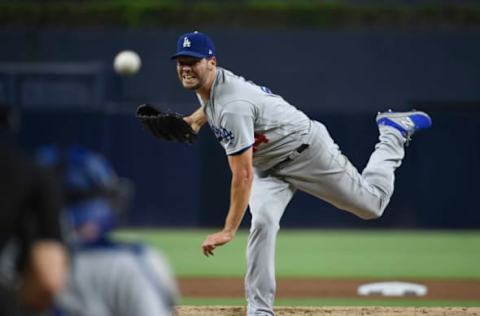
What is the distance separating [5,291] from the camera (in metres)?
3.13

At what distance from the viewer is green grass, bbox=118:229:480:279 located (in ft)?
36.6

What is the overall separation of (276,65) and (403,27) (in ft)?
8.46

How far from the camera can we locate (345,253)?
1305 cm

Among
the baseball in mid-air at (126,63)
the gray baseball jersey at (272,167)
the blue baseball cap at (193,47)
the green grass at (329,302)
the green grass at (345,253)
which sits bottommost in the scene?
the green grass at (329,302)

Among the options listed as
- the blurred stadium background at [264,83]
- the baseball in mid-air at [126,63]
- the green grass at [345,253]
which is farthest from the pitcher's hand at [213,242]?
the baseball in mid-air at [126,63]

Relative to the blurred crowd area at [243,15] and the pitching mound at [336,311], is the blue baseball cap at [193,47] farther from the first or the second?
the blurred crowd area at [243,15]

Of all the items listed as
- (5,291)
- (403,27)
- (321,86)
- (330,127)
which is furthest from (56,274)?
(403,27)

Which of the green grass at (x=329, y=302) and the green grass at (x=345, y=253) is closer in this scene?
the green grass at (x=329, y=302)

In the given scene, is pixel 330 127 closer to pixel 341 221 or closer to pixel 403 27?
pixel 341 221

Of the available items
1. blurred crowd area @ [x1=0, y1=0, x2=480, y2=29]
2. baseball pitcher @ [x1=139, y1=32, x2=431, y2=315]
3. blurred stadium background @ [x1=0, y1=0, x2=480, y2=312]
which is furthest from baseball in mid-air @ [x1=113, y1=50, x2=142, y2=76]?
baseball pitcher @ [x1=139, y1=32, x2=431, y2=315]

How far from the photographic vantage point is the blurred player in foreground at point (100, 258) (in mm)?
3152

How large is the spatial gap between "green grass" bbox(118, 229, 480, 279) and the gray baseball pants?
3.89 m

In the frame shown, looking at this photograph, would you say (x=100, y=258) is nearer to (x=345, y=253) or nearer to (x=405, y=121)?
(x=405, y=121)

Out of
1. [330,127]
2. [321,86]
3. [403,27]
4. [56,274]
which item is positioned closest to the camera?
[56,274]
